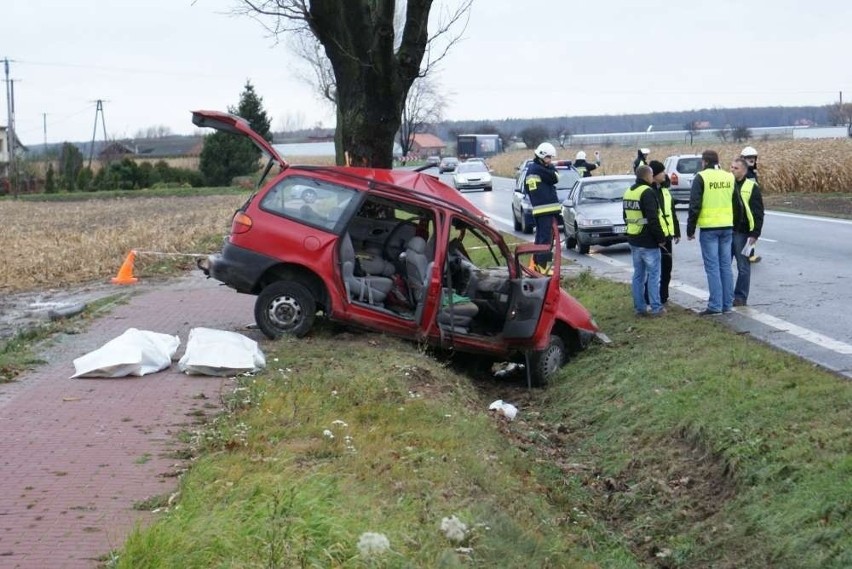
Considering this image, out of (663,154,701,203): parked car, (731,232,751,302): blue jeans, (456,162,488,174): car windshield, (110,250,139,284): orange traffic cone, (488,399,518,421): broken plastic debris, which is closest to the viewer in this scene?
(488,399,518,421): broken plastic debris

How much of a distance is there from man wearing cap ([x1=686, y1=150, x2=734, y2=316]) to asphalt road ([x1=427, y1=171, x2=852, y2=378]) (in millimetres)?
315

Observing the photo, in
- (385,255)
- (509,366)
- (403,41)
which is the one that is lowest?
(509,366)

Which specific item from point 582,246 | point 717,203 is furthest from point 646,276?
point 582,246

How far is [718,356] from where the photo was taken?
10469 mm

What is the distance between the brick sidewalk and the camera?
18.4ft

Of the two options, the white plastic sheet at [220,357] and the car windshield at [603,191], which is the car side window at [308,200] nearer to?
the white plastic sheet at [220,357]

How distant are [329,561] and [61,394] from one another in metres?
4.86

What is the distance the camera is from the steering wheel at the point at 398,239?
1240cm

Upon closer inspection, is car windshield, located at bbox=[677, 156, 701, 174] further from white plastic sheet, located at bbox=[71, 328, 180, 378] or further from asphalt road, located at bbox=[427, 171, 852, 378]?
white plastic sheet, located at bbox=[71, 328, 180, 378]

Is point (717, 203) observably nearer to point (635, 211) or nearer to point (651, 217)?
point (651, 217)

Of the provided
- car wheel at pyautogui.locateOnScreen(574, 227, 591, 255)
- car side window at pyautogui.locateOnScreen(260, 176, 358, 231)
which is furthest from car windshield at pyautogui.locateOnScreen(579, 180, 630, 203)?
car side window at pyautogui.locateOnScreen(260, 176, 358, 231)

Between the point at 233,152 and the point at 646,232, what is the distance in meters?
71.1

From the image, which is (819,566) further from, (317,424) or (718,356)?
(718,356)

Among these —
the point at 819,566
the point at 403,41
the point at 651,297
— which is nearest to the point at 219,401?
the point at 819,566
